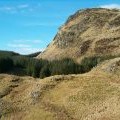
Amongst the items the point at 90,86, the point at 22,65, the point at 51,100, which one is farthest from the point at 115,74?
the point at 22,65

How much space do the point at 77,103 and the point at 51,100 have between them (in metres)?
7.28

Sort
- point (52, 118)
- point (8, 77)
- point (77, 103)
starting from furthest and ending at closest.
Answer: point (8, 77) → point (77, 103) → point (52, 118)

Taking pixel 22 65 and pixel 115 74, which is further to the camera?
pixel 22 65

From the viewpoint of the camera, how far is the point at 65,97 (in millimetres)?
86875

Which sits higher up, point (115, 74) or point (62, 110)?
point (115, 74)

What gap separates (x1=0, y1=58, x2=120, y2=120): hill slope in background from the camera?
76.0 metres

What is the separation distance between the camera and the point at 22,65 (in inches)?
7830

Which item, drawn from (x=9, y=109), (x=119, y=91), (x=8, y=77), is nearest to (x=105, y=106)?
(x=119, y=91)

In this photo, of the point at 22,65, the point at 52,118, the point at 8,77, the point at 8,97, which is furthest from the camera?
the point at 22,65

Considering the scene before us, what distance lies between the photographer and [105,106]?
250 feet

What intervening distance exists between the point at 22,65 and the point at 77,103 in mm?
119126

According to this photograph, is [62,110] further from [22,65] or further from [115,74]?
[22,65]

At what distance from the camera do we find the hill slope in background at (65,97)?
76000 millimetres

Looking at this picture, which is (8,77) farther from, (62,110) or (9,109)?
(62,110)
